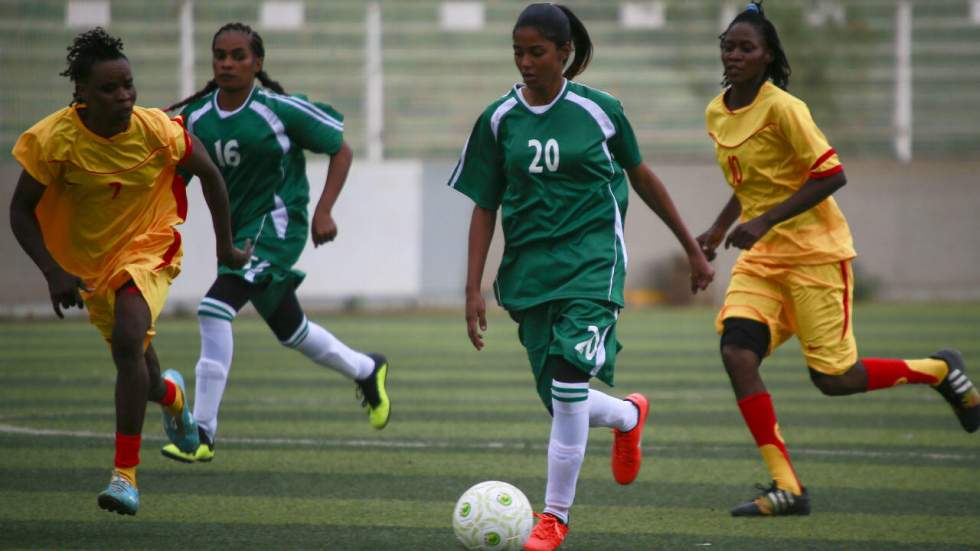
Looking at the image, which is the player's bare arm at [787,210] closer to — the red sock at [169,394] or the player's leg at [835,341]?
the player's leg at [835,341]

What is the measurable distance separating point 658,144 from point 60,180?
18.9 meters

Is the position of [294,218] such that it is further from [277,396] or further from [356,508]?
[277,396]

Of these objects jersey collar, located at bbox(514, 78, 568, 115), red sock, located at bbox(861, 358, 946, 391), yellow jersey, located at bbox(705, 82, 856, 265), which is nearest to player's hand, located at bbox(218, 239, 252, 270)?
jersey collar, located at bbox(514, 78, 568, 115)

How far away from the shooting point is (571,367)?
18.4ft

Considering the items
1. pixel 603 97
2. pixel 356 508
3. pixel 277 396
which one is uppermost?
pixel 603 97

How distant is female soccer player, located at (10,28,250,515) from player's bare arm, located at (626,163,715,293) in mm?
1787

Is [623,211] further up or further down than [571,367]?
further up

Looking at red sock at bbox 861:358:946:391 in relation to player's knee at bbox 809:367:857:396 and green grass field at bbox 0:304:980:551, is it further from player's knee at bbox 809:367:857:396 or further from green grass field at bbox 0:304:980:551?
green grass field at bbox 0:304:980:551

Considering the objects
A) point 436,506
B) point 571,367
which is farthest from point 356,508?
point 571,367

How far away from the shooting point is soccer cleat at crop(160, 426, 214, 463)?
729cm

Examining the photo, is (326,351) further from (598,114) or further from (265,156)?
(598,114)

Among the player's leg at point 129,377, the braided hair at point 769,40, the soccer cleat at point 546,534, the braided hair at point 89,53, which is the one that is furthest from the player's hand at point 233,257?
the braided hair at point 769,40

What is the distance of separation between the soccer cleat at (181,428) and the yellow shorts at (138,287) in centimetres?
82

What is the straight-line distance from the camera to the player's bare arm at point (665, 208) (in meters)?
5.89
